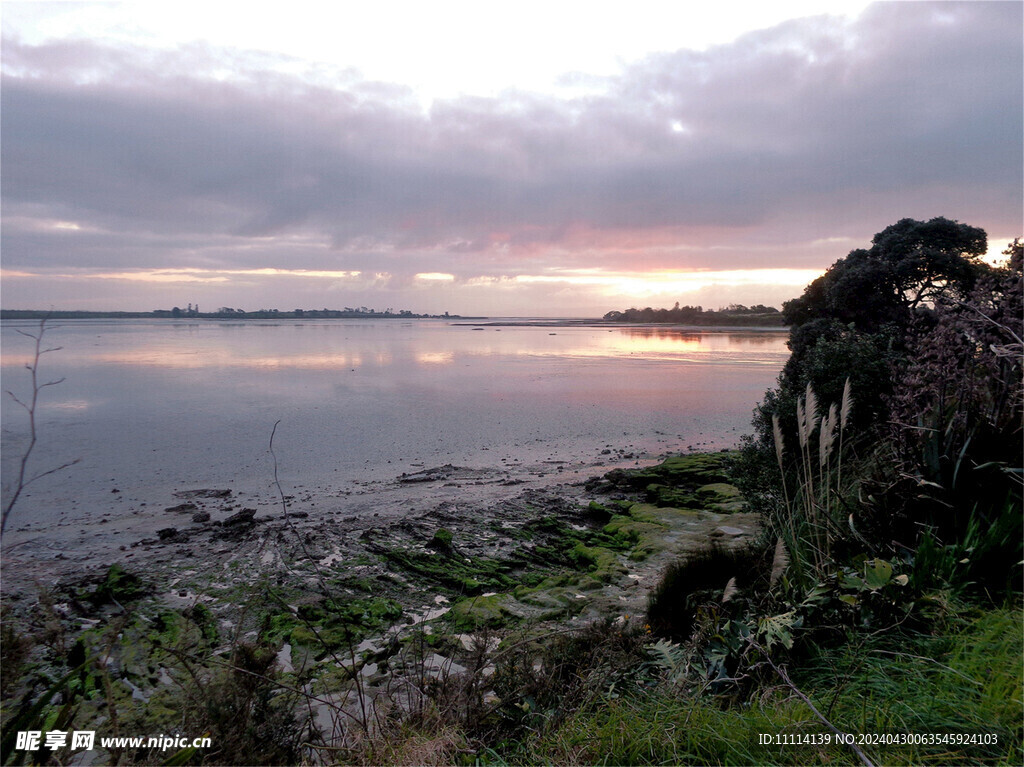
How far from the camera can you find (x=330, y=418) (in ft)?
53.2

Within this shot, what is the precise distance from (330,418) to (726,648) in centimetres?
1443

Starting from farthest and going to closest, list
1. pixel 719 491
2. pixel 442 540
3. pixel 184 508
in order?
1. pixel 719 491
2. pixel 184 508
3. pixel 442 540

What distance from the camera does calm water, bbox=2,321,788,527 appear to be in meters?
11.3

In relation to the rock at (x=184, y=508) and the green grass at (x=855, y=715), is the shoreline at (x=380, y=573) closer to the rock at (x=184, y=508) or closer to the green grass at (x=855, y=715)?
the rock at (x=184, y=508)

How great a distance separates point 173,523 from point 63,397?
13.5m

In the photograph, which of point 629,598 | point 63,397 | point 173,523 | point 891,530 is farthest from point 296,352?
point 891,530

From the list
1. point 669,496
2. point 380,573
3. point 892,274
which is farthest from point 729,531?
point 892,274

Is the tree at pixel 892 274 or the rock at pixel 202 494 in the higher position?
the tree at pixel 892 274

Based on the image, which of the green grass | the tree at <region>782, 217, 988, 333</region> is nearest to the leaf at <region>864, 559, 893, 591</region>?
the green grass

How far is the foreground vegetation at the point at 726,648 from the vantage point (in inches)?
98.3

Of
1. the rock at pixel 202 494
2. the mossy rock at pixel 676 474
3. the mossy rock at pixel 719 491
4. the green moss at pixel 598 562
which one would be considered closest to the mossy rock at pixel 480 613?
the green moss at pixel 598 562

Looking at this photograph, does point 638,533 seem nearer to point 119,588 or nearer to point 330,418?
point 119,588

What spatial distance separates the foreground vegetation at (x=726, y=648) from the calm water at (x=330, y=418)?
3054mm

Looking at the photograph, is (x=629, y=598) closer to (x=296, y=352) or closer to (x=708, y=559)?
(x=708, y=559)
